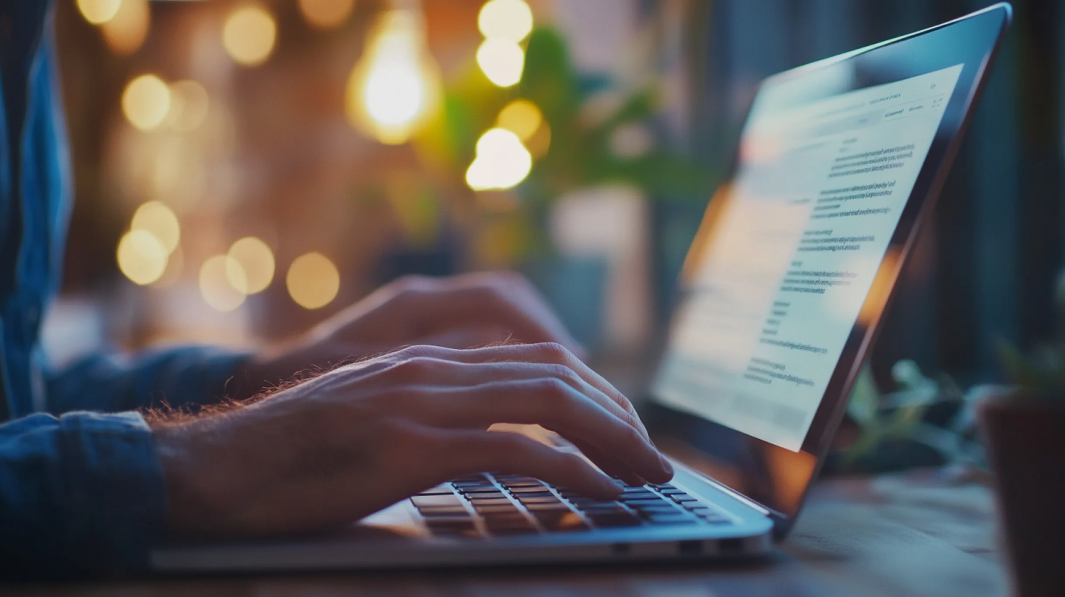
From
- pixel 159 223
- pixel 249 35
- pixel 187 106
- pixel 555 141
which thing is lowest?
pixel 159 223

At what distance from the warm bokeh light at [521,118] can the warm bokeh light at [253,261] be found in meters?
1.62

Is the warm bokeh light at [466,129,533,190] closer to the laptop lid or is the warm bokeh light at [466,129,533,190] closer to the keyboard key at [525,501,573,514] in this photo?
the laptop lid

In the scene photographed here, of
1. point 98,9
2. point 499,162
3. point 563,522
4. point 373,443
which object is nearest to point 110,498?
point 373,443

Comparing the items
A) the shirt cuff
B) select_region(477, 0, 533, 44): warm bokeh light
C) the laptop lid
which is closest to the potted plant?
the laptop lid

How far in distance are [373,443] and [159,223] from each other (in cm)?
303

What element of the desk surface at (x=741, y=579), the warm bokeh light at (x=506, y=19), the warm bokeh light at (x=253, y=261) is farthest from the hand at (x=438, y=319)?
the warm bokeh light at (x=253, y=261)

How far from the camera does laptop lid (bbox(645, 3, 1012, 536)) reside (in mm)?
464

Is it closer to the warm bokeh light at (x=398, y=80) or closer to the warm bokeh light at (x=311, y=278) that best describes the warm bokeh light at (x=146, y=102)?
the warm bokeh light at (x=311, y=278)

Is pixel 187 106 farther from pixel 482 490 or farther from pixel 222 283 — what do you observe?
pixel 482 490

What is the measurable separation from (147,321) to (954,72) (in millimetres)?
3156

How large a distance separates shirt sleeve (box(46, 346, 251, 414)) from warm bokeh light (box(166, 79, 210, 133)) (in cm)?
246

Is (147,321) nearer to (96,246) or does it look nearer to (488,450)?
(96,246)

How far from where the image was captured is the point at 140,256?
3.01m

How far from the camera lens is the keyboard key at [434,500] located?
0.46 metres
